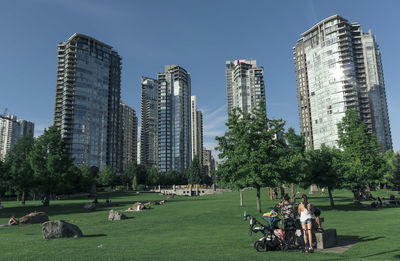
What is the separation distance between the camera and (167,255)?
410 inches

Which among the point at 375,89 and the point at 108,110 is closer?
the point at 375,89

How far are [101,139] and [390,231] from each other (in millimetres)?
156982

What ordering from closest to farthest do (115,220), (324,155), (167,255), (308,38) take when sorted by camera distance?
(167,255) < (115,220) < (324,155) < (308,38)

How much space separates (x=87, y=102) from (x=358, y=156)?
475ft

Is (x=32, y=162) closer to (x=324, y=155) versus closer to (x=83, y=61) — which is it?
(x=324, y=155)

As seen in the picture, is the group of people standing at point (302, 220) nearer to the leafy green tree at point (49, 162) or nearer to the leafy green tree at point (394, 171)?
the leafy green tree at point (49, 162)

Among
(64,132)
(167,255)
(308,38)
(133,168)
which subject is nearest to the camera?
(167,255)

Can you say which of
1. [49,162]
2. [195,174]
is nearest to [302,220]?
[49,162]

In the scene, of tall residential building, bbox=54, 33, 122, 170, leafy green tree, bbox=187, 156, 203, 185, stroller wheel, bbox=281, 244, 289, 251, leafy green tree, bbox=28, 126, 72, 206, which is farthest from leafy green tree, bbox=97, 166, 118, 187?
stroller wheel, bbox=281, 244, 289, 251

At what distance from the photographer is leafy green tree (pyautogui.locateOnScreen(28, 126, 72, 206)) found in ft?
160

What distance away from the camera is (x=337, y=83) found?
136750 mm

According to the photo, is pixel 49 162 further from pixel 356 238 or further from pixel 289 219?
pixel 356 238

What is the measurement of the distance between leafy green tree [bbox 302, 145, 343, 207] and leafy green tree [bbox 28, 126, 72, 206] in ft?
132

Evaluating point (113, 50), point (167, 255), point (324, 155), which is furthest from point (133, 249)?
point (113, 50)
